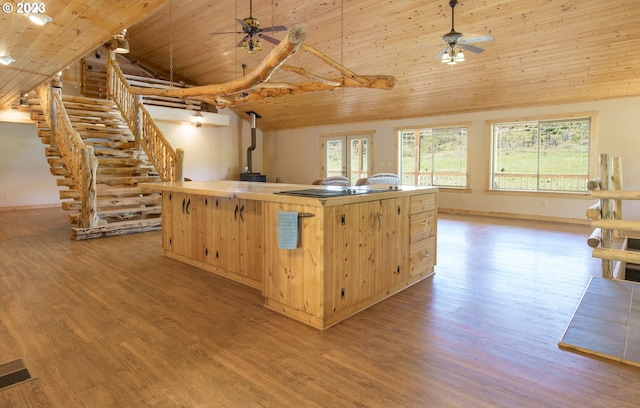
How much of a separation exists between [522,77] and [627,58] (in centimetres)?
162

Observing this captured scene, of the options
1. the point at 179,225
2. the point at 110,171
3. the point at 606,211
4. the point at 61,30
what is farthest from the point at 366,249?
the point at 110,171

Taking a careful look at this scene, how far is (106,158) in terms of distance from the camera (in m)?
7.52

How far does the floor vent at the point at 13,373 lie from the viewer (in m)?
2.13

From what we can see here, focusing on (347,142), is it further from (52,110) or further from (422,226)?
(422,226)

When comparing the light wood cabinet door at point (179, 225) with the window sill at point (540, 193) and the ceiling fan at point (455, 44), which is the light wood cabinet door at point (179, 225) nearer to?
the ceiling fan at point (455, 44)

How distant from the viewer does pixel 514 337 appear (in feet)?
8.97

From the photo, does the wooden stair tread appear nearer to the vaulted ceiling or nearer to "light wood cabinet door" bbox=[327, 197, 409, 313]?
the vaulted ceiling

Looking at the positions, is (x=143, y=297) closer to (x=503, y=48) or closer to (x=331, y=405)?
(x=331, y=405)

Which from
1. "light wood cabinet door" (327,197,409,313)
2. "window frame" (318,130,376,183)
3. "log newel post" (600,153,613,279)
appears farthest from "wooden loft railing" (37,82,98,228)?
"window frame" (318,130,376,183)

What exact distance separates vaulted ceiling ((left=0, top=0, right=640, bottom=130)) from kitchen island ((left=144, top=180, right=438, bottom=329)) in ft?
6.96

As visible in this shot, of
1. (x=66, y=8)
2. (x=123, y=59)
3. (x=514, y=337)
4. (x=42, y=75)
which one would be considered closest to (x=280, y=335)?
(x=514, y=337)

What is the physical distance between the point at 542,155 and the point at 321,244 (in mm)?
7882

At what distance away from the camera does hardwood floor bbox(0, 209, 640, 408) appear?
6.67 feet

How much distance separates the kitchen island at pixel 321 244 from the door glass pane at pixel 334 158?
26.6 ft
